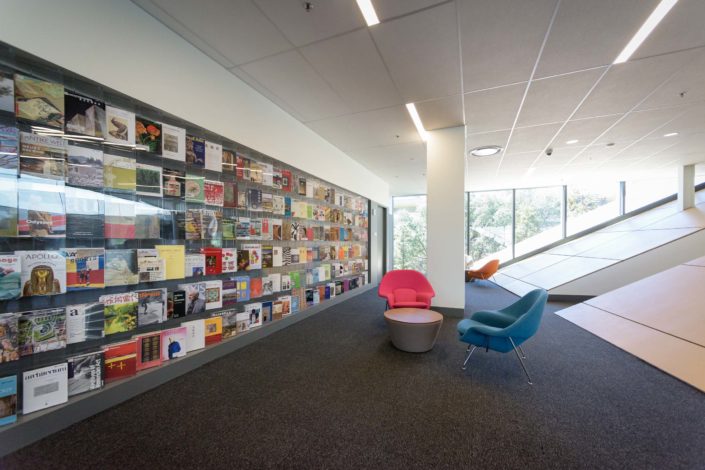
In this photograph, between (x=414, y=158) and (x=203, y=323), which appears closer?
(x=203, y=323)

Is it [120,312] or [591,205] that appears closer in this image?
[120,312]

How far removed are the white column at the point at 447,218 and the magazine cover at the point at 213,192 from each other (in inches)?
136

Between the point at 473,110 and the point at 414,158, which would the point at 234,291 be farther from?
the point at 414,158

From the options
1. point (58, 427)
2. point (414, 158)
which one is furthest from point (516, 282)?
point (58, 427)

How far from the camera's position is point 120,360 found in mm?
2328

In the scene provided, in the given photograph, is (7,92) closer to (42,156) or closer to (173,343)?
(42,156)

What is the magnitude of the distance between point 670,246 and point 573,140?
3.23 metres

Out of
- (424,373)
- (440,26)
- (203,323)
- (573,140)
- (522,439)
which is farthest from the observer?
(573,140)

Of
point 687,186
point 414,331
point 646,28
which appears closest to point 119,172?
point 414,331

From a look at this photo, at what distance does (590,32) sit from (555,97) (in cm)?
131

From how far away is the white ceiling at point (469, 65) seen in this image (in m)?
2.40

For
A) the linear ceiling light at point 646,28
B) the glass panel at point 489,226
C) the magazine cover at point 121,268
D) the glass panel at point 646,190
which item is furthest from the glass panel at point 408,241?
the magazine cover at point 121,268

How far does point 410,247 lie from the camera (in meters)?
10.7

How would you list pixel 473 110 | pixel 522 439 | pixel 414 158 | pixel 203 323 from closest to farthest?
pixel 522 439 < pixel 203 323 < pixel 473 110 < pixel 414 158
